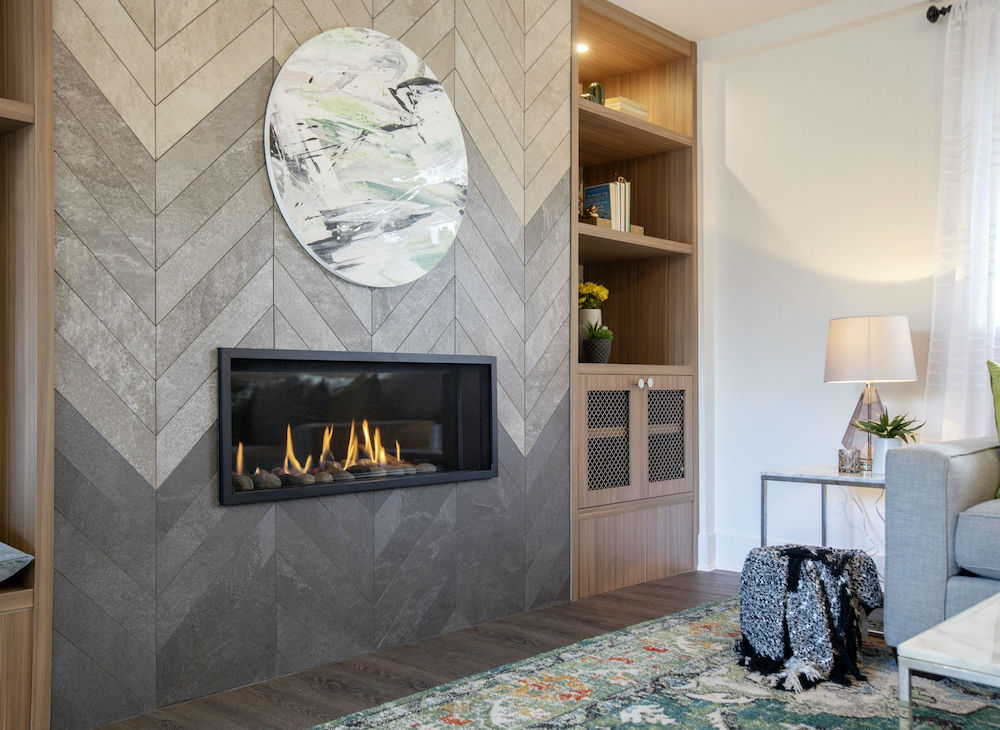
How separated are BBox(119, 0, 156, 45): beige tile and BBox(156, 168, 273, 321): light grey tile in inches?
18.7

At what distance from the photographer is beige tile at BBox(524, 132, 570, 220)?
362 cm

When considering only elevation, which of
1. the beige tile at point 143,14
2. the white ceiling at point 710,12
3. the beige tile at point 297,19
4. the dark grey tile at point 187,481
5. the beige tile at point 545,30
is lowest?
the dark grey tile at point 187,481

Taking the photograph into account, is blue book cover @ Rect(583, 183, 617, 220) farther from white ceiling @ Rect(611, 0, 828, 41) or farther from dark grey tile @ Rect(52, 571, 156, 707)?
dark grey tile @ Rect(52, 571, 156, 707)

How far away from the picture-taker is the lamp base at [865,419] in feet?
12.0

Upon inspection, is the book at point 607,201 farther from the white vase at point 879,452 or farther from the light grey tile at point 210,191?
the light grey tile at point 210,191

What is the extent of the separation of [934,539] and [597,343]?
68.2 inches

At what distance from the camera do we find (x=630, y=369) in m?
4.04

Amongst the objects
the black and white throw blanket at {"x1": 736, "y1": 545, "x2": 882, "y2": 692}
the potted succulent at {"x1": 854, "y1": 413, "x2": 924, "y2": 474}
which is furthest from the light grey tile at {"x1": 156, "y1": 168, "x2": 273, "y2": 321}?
the potted succulent at {"x1": 854, "y1": 413, "x2": 924, "y2": 474}

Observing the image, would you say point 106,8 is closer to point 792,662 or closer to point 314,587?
point 314,587

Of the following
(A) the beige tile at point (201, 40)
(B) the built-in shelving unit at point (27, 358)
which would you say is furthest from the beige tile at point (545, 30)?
(B) the built-in shelving unit at point (27, 358)

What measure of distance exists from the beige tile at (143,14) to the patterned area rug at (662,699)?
191 centimetres

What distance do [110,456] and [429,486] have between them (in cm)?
114

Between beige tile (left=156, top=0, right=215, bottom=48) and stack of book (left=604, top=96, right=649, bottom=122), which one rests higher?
stack of book (left=604, top=96, right=649, bottom=122)

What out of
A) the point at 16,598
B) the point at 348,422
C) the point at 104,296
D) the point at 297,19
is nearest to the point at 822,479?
the point at 348,422
